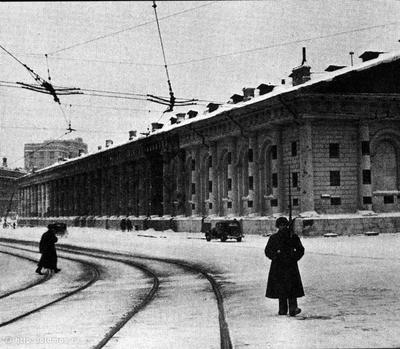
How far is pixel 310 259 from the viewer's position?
20.9 metres

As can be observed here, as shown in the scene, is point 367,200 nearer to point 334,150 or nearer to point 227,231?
point 334,150

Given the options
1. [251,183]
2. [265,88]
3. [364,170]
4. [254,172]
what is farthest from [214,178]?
[364,170]

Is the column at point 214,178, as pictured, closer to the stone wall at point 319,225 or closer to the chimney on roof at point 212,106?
the stone wall at point 319,225

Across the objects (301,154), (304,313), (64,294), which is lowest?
(64,294)

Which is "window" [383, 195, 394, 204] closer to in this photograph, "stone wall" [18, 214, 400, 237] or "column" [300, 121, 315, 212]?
"stone wall" [18, 214, 400, 237]

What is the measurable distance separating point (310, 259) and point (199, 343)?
45.8 ft

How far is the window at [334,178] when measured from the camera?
3625 cm

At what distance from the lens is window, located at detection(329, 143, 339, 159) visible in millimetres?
36438

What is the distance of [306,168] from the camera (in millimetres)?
35781

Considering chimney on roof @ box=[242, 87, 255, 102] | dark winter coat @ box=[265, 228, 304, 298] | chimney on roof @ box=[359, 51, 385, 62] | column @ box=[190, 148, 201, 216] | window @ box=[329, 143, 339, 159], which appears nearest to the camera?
dark winter coat @ box=[265, 228, 304, 298]

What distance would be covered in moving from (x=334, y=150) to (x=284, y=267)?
28.3 meters

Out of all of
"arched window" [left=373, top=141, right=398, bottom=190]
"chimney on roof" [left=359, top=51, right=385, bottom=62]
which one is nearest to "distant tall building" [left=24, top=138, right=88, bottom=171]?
"chimney on roof" [left=359, top=51, right=385, bottom=62]

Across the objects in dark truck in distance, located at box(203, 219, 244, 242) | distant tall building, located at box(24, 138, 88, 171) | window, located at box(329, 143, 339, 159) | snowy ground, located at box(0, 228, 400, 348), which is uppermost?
distant tall building, located at box(24, 138, 88, 171)

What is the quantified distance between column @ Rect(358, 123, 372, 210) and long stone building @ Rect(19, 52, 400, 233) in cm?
6
